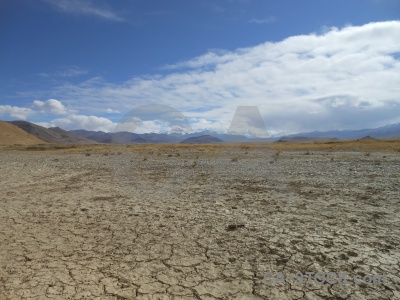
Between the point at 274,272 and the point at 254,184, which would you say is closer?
the point at 274,272

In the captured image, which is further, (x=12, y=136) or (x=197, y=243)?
(x=12, y=136)

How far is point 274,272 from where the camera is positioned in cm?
512

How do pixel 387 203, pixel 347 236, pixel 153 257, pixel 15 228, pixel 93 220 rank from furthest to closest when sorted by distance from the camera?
pixel 387 203
pixel 93 220
pixel 15 228
pixel 347 236
pixel 153 257

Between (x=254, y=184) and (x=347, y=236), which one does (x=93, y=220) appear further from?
(x=254, y=184)

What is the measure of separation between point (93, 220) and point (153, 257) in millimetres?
3298

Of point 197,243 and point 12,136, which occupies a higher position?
point 12,136

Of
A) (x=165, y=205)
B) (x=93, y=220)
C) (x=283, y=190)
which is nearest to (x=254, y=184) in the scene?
(x=283, y=190)

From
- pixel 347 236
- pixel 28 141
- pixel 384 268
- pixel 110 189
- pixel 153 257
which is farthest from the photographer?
pixel 28 141

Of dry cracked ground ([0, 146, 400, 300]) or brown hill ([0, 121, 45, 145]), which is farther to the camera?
brown hill ([0, 121, 45, 145])

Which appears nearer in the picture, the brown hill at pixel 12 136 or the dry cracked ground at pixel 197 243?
the dry cracked ground at pixel 197 243

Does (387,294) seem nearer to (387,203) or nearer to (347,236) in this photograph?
(347,236)

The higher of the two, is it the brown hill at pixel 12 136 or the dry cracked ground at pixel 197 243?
the brown hill at pixel 12 136

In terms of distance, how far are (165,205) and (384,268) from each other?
6.66 metres

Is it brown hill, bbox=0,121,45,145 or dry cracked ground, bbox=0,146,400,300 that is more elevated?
brown hill, bbox=0,121,45,145
